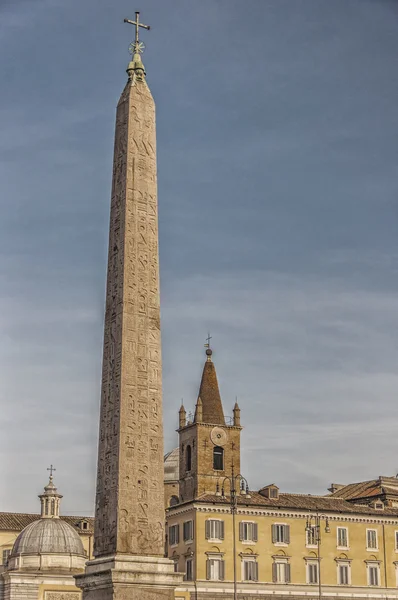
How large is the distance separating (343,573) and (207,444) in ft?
57.0

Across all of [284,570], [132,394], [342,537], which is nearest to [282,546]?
[284,570]

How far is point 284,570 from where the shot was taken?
56.4m

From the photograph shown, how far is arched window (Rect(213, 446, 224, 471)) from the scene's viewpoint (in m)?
72.5

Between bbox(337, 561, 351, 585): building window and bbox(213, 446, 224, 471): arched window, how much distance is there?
16.4 metres

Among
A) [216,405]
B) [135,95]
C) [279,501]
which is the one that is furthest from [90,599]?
[216,405]

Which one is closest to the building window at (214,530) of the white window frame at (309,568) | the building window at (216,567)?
the building window at (216,567)

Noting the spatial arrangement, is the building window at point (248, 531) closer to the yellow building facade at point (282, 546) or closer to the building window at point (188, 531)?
the yellow building facade at point (282, 546)

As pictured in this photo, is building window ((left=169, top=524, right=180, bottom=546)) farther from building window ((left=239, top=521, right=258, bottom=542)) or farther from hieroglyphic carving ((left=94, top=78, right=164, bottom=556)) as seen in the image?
hieroglyphic carving ((left=94, top=78, right=164, bottom=556))

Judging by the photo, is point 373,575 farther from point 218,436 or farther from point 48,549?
point 218,436

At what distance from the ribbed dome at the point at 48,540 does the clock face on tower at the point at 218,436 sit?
17850mm

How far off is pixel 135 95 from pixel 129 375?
5660 mm

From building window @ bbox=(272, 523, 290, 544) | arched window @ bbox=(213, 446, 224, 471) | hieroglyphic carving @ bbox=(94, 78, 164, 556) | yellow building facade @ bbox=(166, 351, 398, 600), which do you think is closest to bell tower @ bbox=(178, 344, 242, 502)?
arched window @ bbox=(213, 446, 224, 471)

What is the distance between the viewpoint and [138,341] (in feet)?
65.8

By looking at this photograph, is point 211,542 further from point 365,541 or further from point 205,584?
point 365,541
